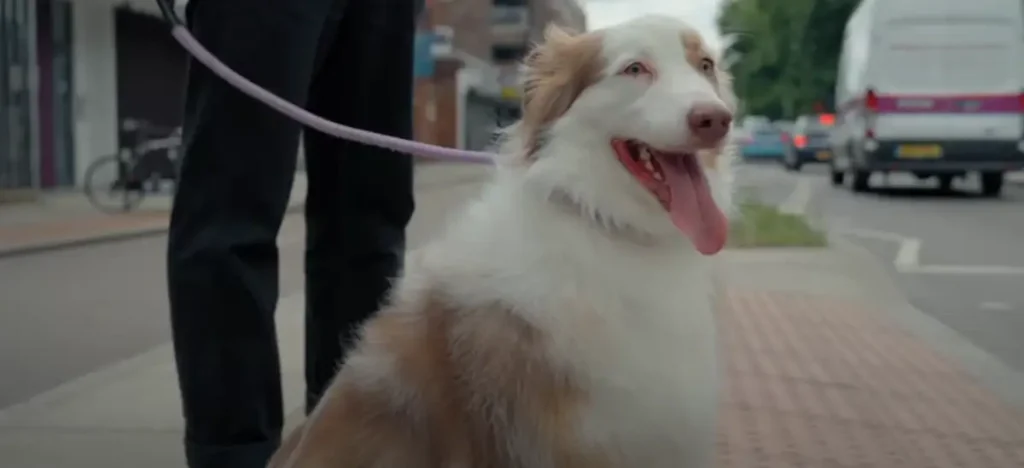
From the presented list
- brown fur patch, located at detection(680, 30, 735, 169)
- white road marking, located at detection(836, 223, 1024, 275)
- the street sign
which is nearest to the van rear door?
white road marking, located at detection(836, 223, 1024, 275)

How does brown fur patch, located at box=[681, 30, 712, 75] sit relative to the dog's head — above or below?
above

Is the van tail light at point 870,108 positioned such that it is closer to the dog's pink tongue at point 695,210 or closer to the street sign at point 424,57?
the dog's pink tongue at point 695,210

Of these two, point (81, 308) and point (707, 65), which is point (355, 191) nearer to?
point (707, 65)

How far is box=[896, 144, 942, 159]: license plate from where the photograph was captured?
19469mm

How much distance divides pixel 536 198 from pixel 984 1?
19827 millimetres

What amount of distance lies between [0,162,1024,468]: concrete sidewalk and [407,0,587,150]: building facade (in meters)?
21.7

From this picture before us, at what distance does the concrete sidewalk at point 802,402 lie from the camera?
12.5ft

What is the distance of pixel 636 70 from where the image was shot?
2381 millimetres

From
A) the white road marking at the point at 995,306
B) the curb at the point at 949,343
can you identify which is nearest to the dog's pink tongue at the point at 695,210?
the curb at the point at 949,343

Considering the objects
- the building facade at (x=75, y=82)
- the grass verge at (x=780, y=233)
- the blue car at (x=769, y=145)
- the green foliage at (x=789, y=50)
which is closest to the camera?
the grass verge at (x=780, y=233)

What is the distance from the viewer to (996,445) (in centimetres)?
402

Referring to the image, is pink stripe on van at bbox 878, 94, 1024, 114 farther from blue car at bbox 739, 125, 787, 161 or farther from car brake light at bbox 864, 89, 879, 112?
blue car at bbox 739, 125, 787, 161

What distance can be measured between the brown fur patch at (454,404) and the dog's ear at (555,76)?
1.33 feet

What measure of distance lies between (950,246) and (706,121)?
382 inches
